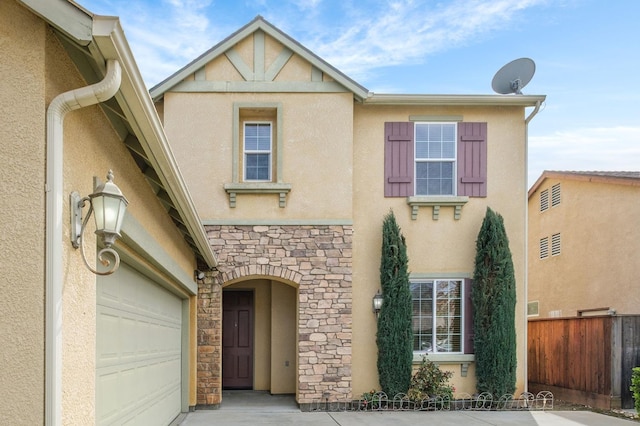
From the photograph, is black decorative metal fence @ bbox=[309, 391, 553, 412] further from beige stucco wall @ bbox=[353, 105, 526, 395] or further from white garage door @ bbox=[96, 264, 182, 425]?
white garage door @ bbox=[96, 264, 182, 425]

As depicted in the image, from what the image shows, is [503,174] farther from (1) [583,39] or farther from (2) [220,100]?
(2) [220,100]

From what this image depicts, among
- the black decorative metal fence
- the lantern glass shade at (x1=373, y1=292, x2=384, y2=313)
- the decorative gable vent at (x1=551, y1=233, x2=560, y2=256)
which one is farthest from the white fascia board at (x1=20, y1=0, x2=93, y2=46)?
the decorative gable vent at (x1=551, y1=233, x2=560, y2=256)

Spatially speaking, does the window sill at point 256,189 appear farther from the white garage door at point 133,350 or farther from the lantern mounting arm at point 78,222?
the lantern mounting arm at point 78,222

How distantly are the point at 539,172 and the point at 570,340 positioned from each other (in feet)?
22.0

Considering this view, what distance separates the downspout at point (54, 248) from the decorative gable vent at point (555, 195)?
15.0 metres

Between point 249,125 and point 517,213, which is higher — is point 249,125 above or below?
above

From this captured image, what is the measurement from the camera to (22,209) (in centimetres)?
250

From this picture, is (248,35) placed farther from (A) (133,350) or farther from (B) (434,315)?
(A) (133,350)

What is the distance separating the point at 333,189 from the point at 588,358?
6.19 meters

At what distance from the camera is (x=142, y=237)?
171 inches

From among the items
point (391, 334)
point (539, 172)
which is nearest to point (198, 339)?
point (391, 334)

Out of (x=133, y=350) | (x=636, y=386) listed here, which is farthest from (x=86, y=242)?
(x=636, y=386)

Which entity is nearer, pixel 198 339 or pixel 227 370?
pixel 198 339

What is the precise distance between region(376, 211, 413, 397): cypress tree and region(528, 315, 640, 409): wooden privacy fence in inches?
148
